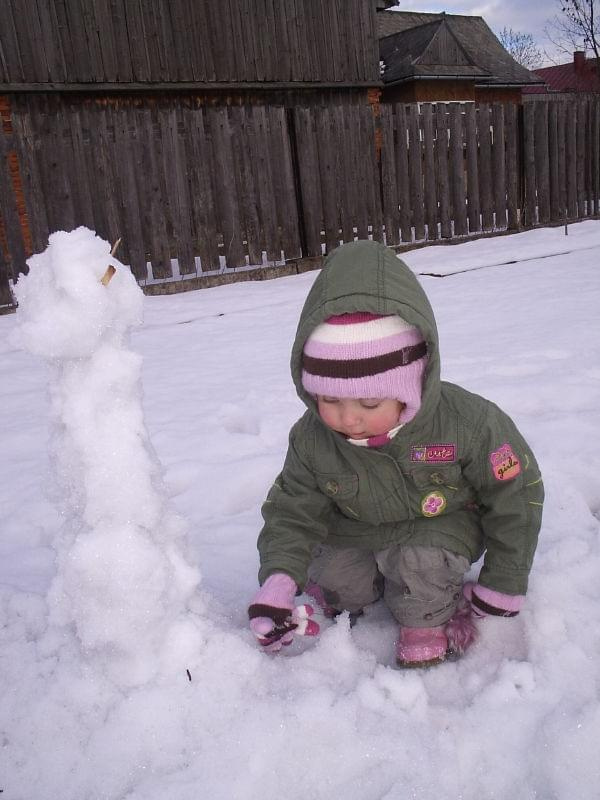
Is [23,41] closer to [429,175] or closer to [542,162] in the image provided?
[429,175]

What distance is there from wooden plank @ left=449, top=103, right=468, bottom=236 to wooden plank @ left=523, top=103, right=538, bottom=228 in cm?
102

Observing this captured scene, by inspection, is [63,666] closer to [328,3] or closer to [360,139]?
[360,139]

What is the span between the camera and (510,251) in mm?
6918

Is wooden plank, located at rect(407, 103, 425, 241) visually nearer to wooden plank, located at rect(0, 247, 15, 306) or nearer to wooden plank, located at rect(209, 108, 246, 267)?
wooden plank, located at rect(209, 108, 246, 267)

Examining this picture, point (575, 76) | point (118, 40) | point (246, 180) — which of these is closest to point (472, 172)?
point (246, 180)

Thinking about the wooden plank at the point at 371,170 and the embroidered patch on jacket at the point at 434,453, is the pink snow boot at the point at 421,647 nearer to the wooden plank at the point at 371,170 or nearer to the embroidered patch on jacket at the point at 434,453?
the embroidered patch on jacket at the point at 434,453

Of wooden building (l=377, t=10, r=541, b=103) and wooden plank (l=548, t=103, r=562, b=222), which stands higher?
wooden building (l=377, t=10, r=541, b=103)

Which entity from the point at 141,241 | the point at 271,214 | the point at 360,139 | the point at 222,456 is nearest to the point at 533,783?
the point at 222,456

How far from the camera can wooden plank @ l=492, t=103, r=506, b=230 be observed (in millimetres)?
7883

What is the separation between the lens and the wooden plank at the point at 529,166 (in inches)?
320

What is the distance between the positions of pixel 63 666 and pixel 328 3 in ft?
36.2

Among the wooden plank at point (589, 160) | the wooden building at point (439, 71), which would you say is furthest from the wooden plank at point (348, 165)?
the wooden building at point (439, 71)

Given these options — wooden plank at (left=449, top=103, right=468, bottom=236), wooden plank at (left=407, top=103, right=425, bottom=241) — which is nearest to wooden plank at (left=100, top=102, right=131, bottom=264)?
wooden plank at (left=407, top=103, right=425, bottom=241)

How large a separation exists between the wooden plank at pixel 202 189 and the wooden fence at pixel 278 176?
1cm
